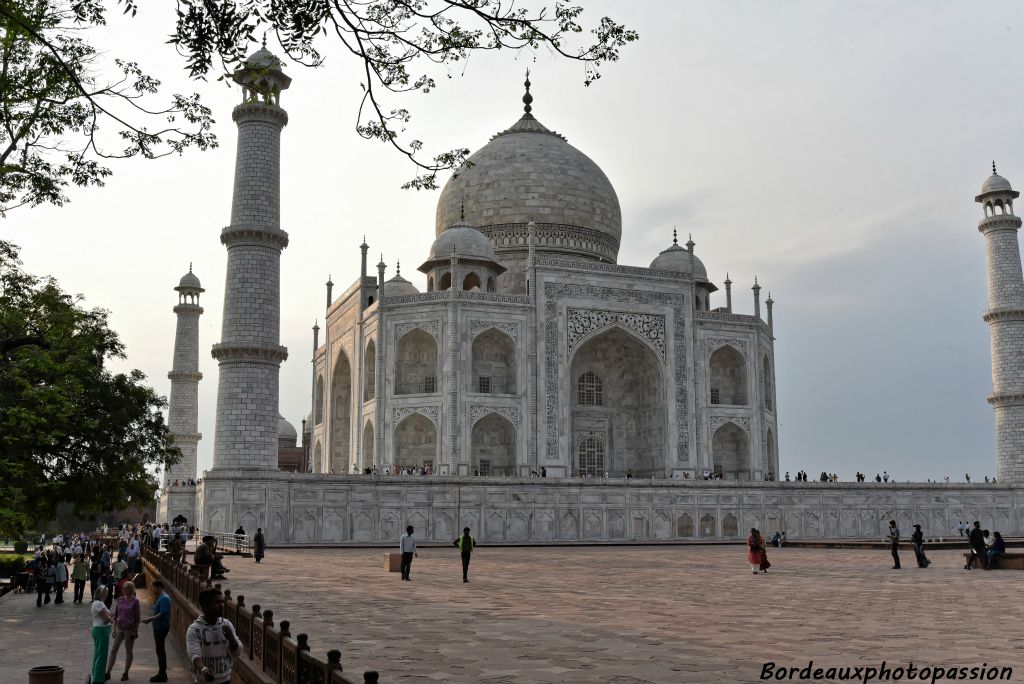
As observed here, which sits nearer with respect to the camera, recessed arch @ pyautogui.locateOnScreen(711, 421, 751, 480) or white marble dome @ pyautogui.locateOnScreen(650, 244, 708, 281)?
recessed arch @ pyautogui.locateOnScreen(711, 421, 751, 480)

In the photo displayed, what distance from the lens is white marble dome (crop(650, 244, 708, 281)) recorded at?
39.8 meters

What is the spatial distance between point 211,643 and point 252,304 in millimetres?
19240

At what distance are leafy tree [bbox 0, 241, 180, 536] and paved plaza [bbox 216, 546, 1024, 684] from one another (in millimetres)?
3710

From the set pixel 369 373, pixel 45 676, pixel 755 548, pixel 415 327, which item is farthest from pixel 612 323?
pixel 45 676

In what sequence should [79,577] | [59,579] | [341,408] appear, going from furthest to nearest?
[341,408]
[79,577]
[59,579]

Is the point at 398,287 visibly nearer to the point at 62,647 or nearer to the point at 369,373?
the point at 369,373

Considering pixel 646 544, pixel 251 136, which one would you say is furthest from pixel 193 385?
pixel 646 544

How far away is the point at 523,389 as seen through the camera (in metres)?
32.8

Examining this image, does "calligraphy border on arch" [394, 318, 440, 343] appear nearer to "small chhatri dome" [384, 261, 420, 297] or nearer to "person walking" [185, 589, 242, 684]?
"small chhatri dome" [384, 261, 420, 297]

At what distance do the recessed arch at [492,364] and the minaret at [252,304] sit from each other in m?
10.5

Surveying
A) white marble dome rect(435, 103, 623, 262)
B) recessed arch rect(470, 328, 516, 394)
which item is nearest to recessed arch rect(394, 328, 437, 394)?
recessed arch rect(470, 328, 516, 394)

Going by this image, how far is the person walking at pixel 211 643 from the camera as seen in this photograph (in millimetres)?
5773

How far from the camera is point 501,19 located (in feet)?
22.0

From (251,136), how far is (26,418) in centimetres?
1244
